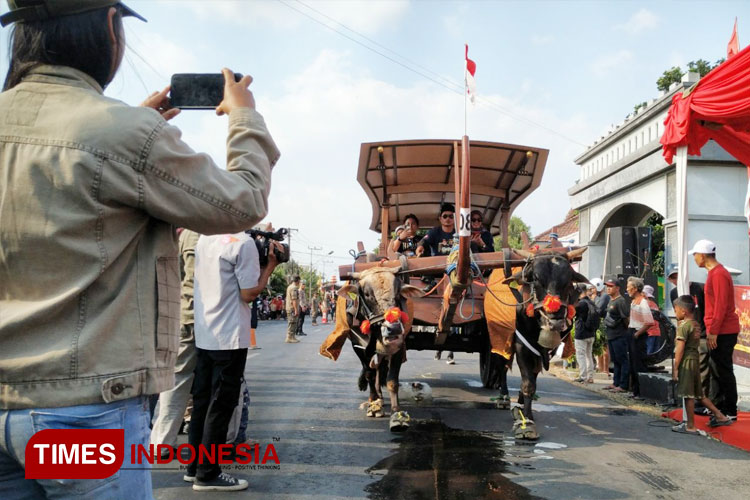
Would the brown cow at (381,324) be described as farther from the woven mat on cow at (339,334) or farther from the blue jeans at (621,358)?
the blue jeans at (621,358)

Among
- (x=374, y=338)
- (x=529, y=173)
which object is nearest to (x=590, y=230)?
(x=529, y=173)

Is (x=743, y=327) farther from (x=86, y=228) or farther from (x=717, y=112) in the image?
(x=86, y=228)

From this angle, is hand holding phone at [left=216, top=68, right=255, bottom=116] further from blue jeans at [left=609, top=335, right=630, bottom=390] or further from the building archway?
the building archway

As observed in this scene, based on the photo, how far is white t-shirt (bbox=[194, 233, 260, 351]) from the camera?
14.2 feet

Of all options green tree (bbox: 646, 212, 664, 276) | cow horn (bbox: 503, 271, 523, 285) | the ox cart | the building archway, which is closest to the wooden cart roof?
the ox cart

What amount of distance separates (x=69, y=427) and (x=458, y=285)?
5.00 meters

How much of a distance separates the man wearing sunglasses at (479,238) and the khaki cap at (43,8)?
7.22 meters

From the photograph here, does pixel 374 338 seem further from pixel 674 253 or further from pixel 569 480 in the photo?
pixel 674 253

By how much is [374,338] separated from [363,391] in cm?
226

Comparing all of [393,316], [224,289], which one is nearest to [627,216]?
[393,316]

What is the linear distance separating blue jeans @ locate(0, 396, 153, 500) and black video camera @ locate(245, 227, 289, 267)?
322 cm

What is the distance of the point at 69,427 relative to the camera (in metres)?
1.38

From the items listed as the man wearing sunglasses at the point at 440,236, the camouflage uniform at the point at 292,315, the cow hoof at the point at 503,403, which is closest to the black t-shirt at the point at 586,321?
the man wearing sunglasses at the point at 440,236

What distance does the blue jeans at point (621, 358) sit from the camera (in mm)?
9688
